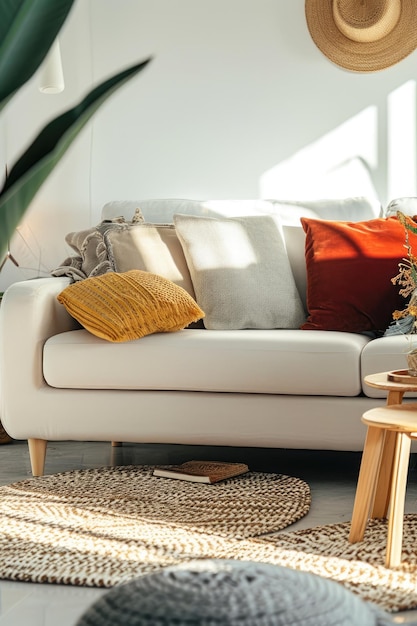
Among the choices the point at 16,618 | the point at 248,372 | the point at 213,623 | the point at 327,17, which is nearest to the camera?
the point at 213,623

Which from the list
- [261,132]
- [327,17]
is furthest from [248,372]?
[327,17]

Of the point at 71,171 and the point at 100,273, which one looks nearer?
the point at 100,273

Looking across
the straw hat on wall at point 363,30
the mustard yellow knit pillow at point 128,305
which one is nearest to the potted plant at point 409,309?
the mustard yellow knit pillow at point 128,305

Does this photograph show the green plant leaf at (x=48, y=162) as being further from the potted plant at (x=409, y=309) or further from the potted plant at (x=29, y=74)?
the potted plant at (x=409, y=309)

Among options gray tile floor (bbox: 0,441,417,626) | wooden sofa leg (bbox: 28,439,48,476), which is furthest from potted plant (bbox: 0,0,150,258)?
wooden sofa leg (bbox: 28,439,48,476)

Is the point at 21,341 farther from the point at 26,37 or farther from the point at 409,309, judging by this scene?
the point at 26,37

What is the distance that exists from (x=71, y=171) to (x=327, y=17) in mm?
1425

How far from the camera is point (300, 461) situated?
318cm

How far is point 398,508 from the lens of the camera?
6.30 ft

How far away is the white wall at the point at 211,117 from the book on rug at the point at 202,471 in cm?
161

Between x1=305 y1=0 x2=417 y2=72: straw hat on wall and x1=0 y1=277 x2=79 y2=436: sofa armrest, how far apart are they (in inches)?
74.1

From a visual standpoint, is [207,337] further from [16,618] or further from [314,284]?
[16,618]

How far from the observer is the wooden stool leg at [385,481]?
91.5 inches

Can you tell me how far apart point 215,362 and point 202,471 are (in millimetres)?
374
